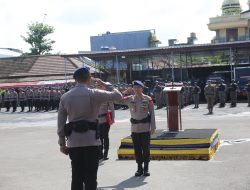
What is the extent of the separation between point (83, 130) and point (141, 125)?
11.9ft

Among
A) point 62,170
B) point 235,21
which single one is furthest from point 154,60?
point 235,21

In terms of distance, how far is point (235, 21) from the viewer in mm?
88188

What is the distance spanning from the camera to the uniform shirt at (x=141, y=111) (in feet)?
30.4

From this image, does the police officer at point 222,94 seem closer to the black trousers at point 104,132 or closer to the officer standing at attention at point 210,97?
the officer standing at attention at point 210,97

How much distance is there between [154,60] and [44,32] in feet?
131

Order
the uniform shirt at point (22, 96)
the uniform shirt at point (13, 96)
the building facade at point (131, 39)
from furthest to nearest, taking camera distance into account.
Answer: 1. the building facade at point (131, 39)
2. the uniform shirt at point (13, 96)
3. the uniform shirt at point (22, 96)

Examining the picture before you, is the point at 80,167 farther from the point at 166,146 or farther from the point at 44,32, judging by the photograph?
the point at 44,32

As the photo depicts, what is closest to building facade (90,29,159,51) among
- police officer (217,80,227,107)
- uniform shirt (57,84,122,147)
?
police officer (217,80,227,107)

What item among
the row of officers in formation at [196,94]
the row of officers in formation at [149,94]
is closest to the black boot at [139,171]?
the row of officers in formation at [196,94]

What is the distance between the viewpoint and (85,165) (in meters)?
5.75

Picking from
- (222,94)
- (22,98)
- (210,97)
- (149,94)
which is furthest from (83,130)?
(22,98)

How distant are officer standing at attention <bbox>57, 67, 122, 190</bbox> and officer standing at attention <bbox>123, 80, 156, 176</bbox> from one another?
3.42 meters

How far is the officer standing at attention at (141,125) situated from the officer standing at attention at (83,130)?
135 inches

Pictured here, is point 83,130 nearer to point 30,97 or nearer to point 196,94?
point 196,94
